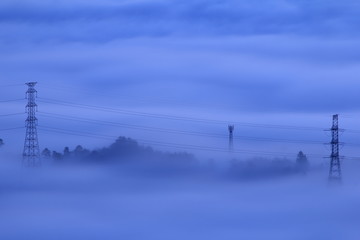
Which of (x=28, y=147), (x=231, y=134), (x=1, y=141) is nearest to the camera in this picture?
(x=28, y=147)

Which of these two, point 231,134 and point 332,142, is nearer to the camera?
point 332,142

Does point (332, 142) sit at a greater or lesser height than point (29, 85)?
lesser

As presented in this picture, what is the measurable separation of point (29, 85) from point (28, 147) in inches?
112

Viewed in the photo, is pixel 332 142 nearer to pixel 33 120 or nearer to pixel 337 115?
pixel 337 115

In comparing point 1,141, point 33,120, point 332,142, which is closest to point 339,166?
point 332,142

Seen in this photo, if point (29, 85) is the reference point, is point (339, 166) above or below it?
below

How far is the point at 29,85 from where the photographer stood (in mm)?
35844

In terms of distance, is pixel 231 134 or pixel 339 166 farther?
pixel 231 134

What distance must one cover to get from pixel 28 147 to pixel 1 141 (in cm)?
1871

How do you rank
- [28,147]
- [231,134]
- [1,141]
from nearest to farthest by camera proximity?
[28,147] → [231,134] → [1,141]

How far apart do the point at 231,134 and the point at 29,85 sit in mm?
13450

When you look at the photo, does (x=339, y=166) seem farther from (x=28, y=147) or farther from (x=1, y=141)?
(x=1, y=141)

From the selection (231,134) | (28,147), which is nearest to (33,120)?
(28,147)

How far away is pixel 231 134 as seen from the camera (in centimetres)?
4472
